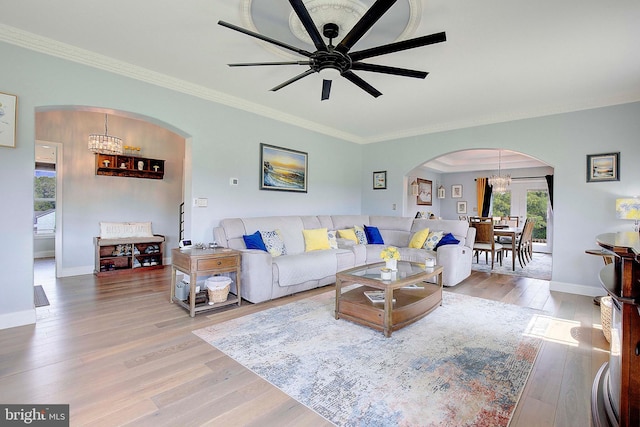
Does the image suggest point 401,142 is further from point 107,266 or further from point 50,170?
point 50,170

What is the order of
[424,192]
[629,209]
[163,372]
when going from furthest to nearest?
1. [424,192]
2. [629,209]
3. [163,372]

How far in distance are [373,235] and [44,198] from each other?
7168 millimetres

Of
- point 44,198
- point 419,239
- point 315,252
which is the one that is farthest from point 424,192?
point 44,198

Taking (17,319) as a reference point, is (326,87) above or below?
above

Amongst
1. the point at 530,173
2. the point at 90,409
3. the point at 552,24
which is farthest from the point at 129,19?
the point at 530,173

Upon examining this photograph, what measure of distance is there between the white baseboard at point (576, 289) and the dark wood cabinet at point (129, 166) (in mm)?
7110

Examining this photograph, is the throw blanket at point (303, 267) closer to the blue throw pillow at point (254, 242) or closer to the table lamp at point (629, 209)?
the blue throw pillow at point (254, 242)

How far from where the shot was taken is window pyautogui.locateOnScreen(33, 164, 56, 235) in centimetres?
648

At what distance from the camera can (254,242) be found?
13.0ft

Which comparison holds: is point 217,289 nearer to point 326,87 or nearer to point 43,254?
point 326,87

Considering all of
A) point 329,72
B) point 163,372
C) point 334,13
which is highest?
point 334,13

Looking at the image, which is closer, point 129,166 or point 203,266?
Result: point 203,266

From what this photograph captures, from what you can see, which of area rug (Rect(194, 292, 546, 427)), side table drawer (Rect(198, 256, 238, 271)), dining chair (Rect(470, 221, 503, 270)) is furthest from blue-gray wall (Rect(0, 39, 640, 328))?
area rug (Rect(194, 292, 546, 427))

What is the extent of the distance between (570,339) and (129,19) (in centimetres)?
481
